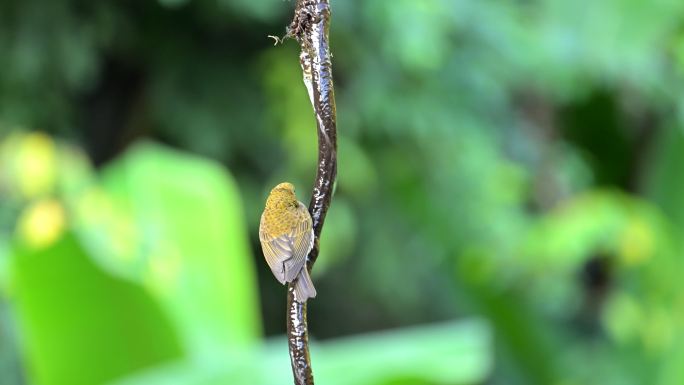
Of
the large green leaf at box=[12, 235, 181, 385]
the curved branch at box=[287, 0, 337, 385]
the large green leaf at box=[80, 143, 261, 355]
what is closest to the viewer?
the curved branch at box=[287, 0, 337, 385]

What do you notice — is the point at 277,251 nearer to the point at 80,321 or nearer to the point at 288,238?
the point at 288,238

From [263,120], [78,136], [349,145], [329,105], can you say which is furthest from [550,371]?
[329,105]

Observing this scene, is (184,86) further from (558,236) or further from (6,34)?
(558,236)

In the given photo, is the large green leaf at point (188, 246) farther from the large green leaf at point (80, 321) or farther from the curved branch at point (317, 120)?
the curved branch at point (317, 120)

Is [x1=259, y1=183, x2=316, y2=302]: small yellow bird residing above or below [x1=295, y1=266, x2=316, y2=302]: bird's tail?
above

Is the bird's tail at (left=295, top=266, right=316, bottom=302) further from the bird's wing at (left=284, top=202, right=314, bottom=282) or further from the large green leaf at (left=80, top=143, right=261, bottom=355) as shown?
the large green leaf at (left=80, top=143, right=261, bottom=355)

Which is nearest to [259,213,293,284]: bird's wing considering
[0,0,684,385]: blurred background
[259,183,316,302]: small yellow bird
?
[259,183,316,302]: small yellow bird

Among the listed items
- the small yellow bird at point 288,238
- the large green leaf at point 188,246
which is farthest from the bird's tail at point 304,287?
the large green leaf at point 188,246

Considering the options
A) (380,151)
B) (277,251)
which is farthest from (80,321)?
(380,151)

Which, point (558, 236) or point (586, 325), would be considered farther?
point (586, 325)
